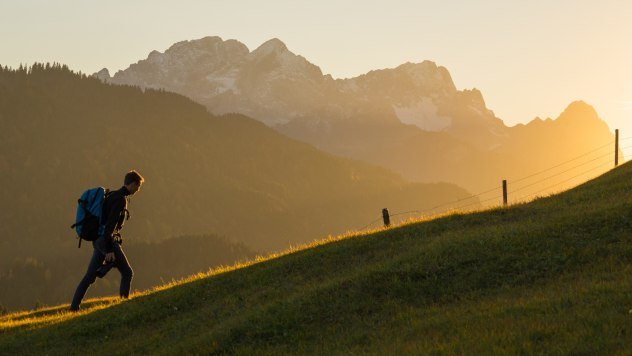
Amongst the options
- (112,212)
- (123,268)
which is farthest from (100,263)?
(112,212)

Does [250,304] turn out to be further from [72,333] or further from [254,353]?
[72,333]

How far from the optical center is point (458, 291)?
15453 mm

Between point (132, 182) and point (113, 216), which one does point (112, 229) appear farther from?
point (132, 182)

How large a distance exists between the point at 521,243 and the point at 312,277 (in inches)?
247

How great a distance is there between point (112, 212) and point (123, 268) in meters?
2.22

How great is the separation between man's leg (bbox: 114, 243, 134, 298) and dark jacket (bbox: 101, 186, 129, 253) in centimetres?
47

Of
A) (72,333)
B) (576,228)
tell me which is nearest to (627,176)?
(576,228)

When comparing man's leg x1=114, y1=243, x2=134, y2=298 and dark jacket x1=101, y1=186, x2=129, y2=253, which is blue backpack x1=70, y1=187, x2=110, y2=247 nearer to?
dark jacket x1=101, y1=186, x2=129, y2=253

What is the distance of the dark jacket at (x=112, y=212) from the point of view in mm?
17812

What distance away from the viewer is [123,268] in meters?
19.1

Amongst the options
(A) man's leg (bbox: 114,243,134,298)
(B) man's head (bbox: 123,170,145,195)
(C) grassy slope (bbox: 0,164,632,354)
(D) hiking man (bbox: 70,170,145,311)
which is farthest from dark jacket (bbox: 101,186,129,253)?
(C) grassy slope (bbox: 0,164,632,354)

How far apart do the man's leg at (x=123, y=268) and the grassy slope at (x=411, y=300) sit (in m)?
0.58

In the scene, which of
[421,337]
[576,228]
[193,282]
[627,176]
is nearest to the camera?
[421,337]

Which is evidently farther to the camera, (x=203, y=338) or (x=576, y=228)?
(x=576, y=228)
